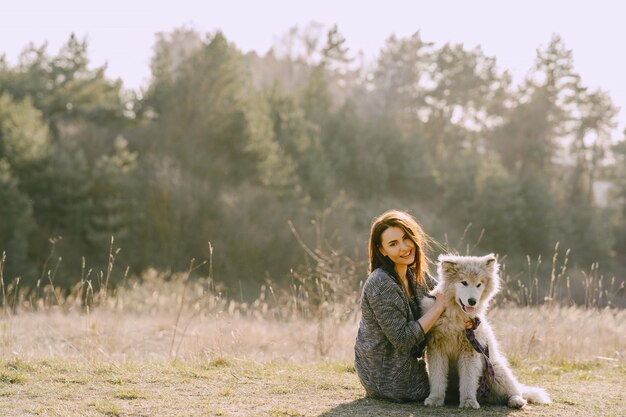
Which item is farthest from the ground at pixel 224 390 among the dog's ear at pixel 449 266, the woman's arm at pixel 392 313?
the dog's ear at pixel 449 266

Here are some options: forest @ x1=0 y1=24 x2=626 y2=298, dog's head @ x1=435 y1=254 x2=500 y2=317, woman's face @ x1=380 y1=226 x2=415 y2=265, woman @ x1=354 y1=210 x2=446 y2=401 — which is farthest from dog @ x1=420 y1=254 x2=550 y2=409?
forest @ x1=0 y1=24 x2=626 y2=298

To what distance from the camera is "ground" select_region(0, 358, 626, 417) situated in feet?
16.7

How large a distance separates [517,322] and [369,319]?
4.52 metres

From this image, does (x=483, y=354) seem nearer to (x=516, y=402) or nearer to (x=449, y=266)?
(x=516, y=402)

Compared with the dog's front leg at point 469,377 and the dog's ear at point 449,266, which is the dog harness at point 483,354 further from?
the dog's ear at point 449,266

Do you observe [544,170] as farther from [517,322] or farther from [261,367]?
[261,367]

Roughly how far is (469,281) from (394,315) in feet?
2.03

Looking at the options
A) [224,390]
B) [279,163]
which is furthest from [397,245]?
[279,163]

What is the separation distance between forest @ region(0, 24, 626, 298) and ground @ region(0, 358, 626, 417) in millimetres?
14411

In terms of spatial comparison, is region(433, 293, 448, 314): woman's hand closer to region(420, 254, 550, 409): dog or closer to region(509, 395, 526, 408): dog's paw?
region(420, 254, 550, 409): dog

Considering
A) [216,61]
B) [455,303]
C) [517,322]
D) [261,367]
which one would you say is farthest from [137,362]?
[216,61]

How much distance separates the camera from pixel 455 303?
507cm

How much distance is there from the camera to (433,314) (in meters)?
5.05

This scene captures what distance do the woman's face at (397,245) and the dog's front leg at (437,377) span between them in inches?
29.9
